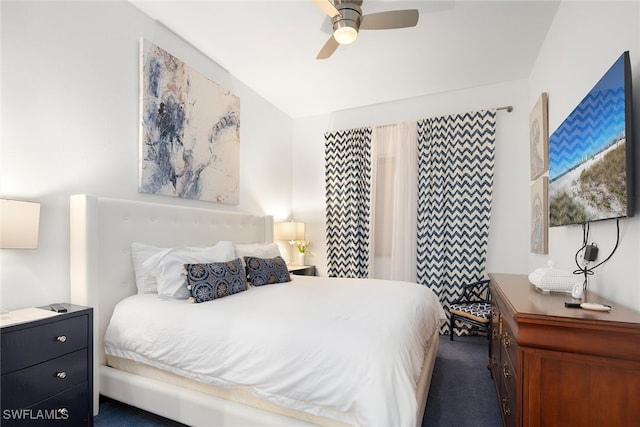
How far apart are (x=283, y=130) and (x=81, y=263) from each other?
3.14 meters

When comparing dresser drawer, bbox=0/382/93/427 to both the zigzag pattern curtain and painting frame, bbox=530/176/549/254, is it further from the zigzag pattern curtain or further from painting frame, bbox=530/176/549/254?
painting frame, bbox=530/176/549/254

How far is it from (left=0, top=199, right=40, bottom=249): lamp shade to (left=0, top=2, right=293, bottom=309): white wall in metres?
0.25

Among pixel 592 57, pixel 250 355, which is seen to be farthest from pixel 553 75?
pixel 250 355

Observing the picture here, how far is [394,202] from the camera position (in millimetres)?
4066

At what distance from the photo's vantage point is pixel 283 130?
4.61 metres

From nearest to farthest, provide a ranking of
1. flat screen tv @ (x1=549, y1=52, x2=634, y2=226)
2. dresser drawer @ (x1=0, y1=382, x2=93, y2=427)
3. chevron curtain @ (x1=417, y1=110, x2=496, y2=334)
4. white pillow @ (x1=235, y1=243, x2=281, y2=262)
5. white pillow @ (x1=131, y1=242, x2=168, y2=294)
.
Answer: flat screen tv @ (x1=549, y1=52, x2=634, y2=226) → dresser drawer @ (x1=0, y1=382, x2=93, y2=427) → white pillow @ (x1=131, y1=242, x2=168, y2=294) → white pillow @ (x1=235, y1=243, x2=281, y2=262) → chevron curtain @ (x1=417, y1=110, x2=496, y2=334)

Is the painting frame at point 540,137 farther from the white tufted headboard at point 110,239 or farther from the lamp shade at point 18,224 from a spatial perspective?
the lamp shade at point 18,224

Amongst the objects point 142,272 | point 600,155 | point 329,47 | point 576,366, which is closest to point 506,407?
point 576,366

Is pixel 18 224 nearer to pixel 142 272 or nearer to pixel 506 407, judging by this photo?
pixel 142 272

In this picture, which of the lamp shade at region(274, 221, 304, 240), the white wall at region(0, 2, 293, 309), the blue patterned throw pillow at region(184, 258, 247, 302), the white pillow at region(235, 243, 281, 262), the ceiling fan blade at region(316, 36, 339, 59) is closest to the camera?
the white wall at region(0, 2, 293, 309)

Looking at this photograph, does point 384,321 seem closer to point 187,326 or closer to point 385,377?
point 385,377

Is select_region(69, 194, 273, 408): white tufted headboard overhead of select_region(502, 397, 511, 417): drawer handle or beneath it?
overhead

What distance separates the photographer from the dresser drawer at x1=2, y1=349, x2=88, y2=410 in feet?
4.96

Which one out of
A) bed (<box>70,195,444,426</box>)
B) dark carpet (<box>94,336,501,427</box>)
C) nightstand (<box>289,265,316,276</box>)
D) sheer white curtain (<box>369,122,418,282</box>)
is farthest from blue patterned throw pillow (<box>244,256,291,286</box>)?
sheer white curtain (<box>369,122,418,282</box>)
